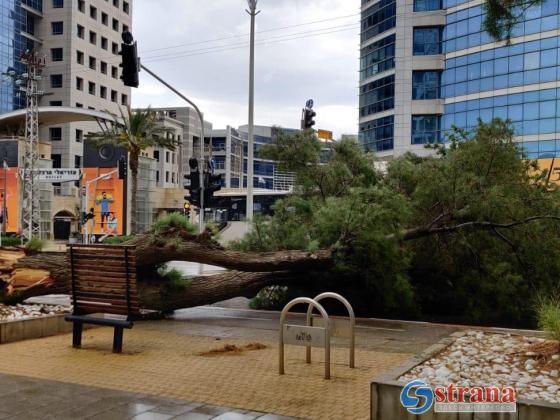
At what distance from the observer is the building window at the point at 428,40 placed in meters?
59.7

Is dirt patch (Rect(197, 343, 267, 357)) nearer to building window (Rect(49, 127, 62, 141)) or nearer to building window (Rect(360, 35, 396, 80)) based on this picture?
building window (Rect(360, 35, 396, 80))

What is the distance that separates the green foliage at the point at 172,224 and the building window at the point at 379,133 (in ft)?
163

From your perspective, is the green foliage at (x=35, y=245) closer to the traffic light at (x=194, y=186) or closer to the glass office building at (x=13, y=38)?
the traffic light at (x=194, y=186)

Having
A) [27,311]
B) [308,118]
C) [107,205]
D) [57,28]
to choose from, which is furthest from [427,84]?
[57,28]

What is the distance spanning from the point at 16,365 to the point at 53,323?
7.72 ft

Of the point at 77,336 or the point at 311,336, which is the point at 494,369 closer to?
the point at 311,336

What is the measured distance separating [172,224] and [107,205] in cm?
4816

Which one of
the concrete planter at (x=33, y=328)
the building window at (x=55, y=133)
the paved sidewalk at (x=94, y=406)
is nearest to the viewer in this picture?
the paved sidewalk at (x=94, y=406)

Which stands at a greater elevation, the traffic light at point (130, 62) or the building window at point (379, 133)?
the building window at point (379, 133)

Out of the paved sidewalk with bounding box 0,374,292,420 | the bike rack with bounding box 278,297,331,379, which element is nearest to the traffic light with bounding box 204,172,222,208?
the bike rack with bounding box 278,297,331,379

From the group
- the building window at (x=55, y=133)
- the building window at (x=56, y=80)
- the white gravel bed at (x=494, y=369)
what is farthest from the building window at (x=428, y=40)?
the white gravel bed at (x=494, y=369)

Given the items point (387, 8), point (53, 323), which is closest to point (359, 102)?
point (387, 8)

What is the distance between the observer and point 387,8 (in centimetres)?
6297

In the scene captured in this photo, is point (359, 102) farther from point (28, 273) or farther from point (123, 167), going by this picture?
point (28, 273)
